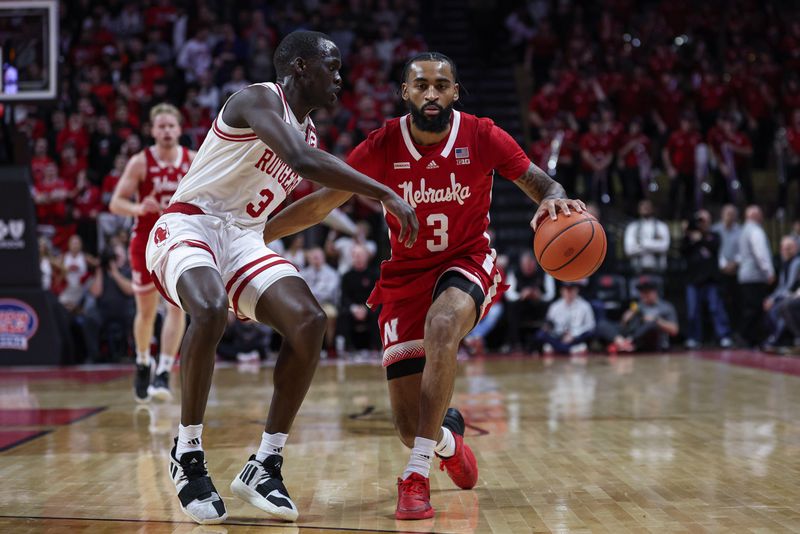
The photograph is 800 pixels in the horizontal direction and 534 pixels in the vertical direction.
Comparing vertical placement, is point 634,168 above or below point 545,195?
above

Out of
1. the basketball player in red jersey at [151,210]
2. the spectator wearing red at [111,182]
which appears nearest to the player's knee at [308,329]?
the basketball player in red jersey at [151,210]

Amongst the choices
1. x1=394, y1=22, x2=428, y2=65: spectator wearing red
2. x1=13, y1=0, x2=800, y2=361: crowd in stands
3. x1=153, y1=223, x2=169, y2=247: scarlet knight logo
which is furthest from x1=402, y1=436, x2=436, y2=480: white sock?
x1=394, y1=22, x2=428, y2=65: spectator wearing red

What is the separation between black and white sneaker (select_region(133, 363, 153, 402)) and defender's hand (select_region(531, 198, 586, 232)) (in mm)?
4500

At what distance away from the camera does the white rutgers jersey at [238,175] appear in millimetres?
4152

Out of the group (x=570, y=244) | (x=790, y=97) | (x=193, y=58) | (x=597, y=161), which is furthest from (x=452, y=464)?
(x=790, y=97)

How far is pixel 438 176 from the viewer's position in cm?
442

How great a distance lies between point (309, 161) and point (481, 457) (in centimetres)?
220

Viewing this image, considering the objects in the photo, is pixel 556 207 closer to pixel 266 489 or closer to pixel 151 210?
pixel 266 489

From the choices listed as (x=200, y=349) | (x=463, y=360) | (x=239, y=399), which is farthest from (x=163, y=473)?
(x=463, y=360)

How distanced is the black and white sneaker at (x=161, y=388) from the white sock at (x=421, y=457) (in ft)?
14.1

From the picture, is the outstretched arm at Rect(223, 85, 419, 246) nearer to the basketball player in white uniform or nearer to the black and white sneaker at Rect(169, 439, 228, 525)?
the basketball player in white uniform

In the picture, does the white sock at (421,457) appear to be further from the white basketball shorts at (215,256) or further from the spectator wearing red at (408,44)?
the spectator wearing red at (408,44)

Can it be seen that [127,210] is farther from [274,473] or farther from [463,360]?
[463,360]

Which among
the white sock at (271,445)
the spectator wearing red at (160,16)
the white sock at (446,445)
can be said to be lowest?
the white sock at (446,445)
